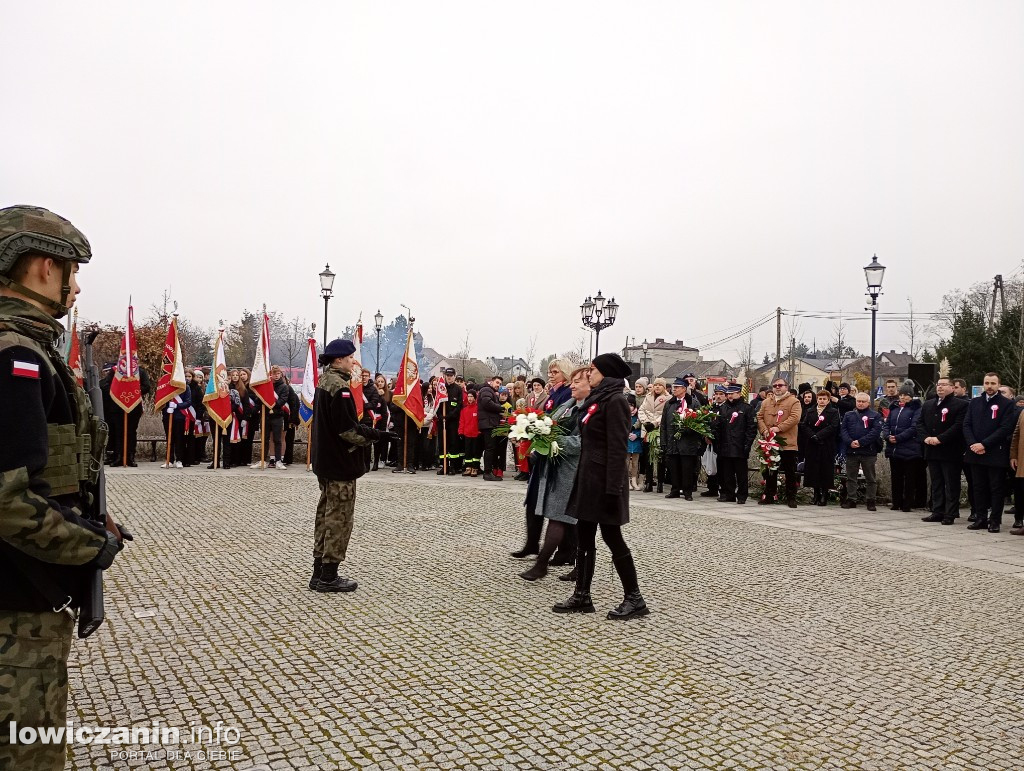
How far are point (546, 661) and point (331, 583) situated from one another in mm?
2508

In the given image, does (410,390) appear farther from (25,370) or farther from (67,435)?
(25,370)

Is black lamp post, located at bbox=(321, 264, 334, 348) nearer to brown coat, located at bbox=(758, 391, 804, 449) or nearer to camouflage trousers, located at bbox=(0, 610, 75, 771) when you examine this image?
brown coat, located at bbox=(758, 391, 804, 449)

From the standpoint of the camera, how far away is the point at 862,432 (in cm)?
1352

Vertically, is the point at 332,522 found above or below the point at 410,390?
below

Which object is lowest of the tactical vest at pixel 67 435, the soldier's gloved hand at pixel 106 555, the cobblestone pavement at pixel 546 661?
the cobblestone pavement at pixel 546 661

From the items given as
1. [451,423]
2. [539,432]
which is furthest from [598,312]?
[539,432]

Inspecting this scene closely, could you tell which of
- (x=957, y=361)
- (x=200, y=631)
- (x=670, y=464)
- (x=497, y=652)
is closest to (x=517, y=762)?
(x=497, y=652)

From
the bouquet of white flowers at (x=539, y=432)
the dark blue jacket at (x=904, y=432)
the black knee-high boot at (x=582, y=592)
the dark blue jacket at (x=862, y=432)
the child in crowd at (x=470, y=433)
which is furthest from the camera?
the child in crowd at (x=470, y=433)

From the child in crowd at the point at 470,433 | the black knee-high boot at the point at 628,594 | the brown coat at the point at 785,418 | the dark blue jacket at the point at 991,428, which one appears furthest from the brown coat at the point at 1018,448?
the child in crowd at the point at 470,433

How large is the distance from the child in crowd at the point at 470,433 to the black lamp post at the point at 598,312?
7277 mm

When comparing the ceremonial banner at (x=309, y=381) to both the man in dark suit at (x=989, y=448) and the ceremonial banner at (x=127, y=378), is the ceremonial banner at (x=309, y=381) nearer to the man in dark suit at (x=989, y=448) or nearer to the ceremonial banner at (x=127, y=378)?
the ceremonial banner at (x=127, y=378)

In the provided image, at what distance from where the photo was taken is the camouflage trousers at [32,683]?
2361mm

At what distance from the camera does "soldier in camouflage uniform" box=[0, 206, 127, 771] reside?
7.70 ft

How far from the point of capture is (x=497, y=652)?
5.30m
